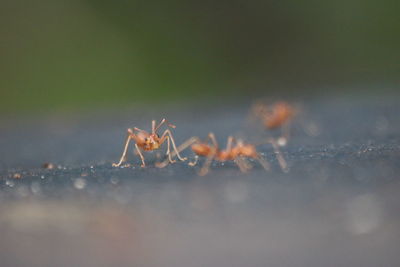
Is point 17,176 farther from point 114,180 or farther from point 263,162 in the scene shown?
point 263,162

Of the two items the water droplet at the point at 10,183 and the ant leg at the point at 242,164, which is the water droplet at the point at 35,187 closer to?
the water droplet at the point at 10,183

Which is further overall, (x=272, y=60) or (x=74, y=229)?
(x=272, y=60)

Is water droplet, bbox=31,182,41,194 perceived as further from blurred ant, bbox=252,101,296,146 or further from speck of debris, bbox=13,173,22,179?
blurred ant, bbox=252,101,296,146

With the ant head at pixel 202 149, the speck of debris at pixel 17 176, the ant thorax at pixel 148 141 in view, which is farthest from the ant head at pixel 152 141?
the speck of debris at pixel 17 176

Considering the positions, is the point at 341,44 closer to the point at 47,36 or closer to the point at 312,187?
the point at 47,36

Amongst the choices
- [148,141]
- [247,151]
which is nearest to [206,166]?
[247,151]

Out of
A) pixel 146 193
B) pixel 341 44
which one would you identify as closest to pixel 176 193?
pixel 146 193

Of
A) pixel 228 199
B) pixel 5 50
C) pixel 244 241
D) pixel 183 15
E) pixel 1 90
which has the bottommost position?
pixel 244 241
